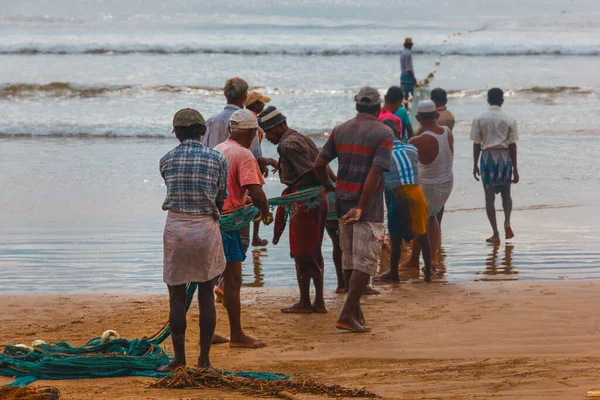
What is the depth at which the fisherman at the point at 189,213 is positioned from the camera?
5.00 m

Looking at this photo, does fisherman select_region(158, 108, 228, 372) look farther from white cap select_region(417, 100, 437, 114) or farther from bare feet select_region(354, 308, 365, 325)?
white cap select_region(417, 100, 437, 114)

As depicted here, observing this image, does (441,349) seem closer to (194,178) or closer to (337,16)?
(194,178)

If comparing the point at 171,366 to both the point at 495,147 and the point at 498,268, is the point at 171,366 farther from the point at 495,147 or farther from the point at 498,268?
the point at 495,147

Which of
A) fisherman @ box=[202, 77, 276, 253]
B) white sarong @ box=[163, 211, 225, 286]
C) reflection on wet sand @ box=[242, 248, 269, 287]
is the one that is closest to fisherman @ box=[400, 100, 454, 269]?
reflection on wet sand @ box=[242, 248, 269, 287]

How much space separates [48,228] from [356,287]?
5214 mm

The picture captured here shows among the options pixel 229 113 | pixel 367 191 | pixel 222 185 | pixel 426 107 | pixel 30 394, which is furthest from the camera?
pixel 426 107

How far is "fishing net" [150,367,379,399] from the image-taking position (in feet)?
15.3

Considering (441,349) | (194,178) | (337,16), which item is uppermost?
(337,16)

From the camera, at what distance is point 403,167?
7.92 metres

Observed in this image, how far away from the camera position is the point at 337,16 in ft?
226

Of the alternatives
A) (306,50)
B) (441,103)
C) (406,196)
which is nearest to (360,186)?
(406,196)

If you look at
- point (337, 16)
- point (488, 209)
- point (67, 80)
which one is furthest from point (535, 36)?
point (488, 209)

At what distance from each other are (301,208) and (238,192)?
100cm

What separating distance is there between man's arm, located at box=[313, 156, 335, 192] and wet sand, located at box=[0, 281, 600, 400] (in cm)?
112
